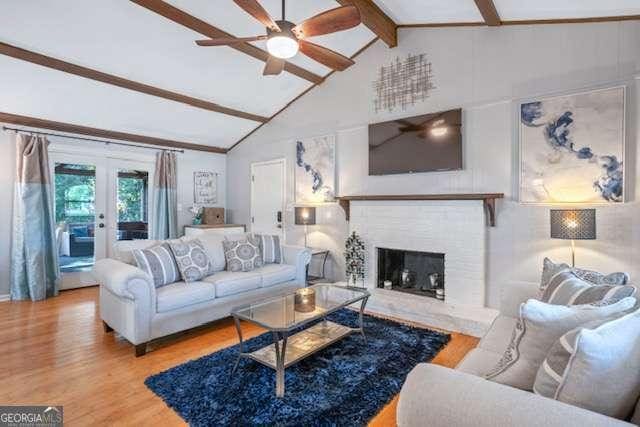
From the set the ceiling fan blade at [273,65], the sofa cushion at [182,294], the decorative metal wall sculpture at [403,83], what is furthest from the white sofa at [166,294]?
the decorative metal wall sculpture at [403,83]

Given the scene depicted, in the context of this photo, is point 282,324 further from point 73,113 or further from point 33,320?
point 73,113

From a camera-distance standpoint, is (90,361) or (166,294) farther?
(166,294)

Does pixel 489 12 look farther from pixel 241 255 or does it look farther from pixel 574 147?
pixel 241 255

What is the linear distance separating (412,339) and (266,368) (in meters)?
1.33

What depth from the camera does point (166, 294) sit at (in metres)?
2.86

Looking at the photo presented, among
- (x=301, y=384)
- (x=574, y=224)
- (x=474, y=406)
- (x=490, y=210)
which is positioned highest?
(x=490, y=210)

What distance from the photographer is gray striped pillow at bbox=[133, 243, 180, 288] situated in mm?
2979

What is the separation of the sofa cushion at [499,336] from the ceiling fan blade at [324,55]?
2472 mm

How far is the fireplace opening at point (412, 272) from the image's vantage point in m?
3.87

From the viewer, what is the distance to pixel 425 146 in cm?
384

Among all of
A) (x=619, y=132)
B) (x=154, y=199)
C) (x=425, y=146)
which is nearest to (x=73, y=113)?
(x=154, y=199)

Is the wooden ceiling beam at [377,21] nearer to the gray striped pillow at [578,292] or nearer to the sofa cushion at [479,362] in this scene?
the gray striped pillow at [578,292]

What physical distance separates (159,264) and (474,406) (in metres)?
2.86

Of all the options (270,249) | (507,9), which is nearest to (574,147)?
(507,9)
